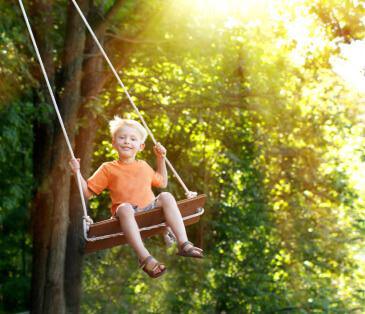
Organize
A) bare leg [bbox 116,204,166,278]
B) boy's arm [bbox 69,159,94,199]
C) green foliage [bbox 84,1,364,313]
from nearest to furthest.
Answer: bare leg [bbox 116,204,166,278] < boy's arm [bbox 69,159,94,199] < green foliage [bbox 84,1,364,313]

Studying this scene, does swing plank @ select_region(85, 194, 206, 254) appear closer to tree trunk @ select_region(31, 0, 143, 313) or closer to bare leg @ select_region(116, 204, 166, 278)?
bare leg @ select_region(116, 204, 166, 278)

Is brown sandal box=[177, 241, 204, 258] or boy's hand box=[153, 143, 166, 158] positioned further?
boy's hand box=[153, 143, 166, 158]

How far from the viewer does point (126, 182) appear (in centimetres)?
604

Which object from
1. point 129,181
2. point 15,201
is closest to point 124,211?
point 129,181

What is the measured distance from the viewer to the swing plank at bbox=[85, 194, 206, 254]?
18.6 ft

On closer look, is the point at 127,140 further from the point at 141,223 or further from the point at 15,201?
the point at 15,201

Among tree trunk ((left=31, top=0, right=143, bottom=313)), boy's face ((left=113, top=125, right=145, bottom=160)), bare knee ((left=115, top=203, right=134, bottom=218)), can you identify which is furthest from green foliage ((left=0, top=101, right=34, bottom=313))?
bare knee ((left=115, top=203, right=134, bottom=218))

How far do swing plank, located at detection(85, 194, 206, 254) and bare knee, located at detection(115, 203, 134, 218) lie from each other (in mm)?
45

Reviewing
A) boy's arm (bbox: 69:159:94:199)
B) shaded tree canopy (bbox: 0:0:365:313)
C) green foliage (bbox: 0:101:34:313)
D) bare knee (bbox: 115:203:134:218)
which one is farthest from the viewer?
shaded tree canopy (bbox: 0:0:365:313)

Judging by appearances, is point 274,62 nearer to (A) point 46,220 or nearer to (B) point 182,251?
(A) point 46,220

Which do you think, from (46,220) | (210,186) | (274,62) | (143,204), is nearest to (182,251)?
(143,204)

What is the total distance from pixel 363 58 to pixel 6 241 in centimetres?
779

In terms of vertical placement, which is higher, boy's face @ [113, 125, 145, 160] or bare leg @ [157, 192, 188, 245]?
boy's face @ [113, 125, 145, 160]

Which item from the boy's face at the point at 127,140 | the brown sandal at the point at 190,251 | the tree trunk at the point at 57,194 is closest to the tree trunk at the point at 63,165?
the tree trunk at the point at 57,194
